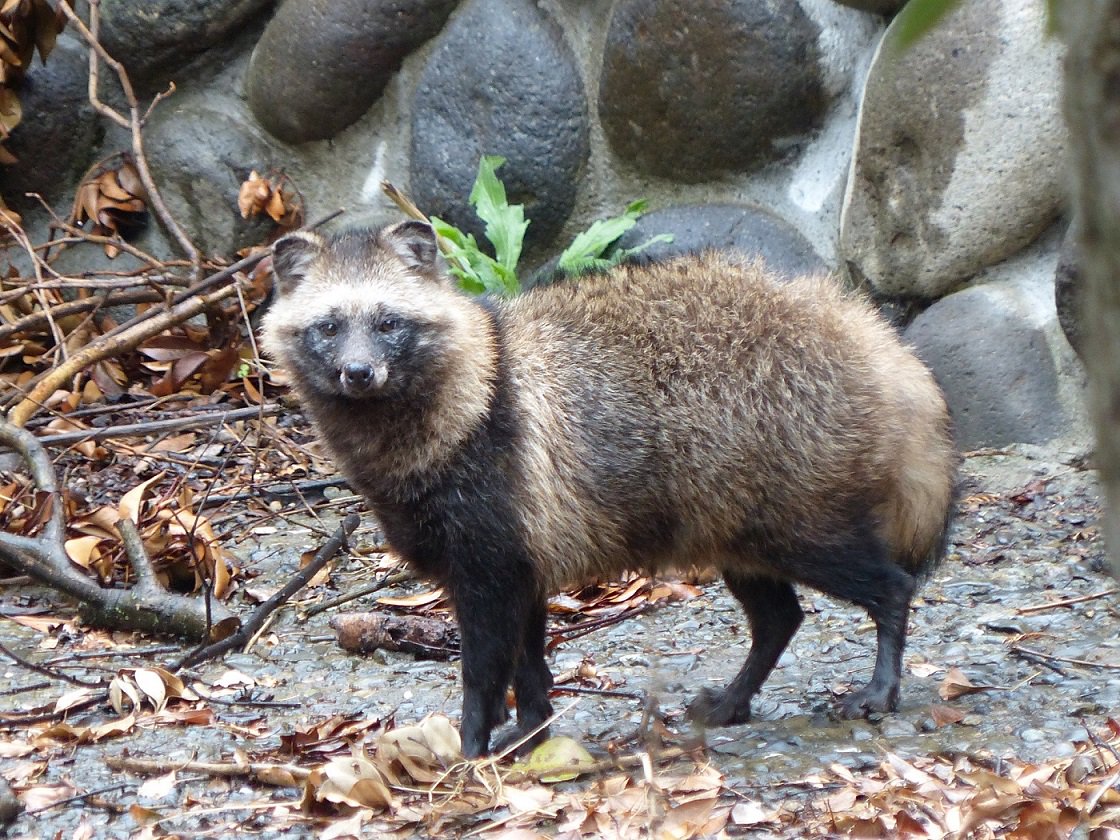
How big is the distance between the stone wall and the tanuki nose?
3255 millimetres

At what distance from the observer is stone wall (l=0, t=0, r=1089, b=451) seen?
6301 millimetres

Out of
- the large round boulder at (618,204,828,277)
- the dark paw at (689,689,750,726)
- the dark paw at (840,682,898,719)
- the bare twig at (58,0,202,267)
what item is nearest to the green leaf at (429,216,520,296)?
the large round boulder at (618,204,828,277)

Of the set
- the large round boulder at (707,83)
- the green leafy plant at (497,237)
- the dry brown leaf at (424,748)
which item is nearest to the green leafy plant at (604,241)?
the green leafy plant at (497,237)

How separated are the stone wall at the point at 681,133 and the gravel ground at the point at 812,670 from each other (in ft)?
2.88

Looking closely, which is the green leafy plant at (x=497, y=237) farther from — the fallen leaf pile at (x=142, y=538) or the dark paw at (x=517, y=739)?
the dark paw at (x=517, y=739)

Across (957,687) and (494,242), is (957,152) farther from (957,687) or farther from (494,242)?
(957,687)

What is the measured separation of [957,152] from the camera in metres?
6.27

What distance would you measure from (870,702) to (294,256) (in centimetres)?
249

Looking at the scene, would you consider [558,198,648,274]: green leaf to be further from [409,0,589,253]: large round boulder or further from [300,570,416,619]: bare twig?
[300,570,416,619]: bare twig

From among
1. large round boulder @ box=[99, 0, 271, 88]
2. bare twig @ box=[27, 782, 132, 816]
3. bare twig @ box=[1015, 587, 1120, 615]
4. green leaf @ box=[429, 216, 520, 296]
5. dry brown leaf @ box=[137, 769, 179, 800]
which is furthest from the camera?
large round boulder @ box=[99, 0, 271, 88]

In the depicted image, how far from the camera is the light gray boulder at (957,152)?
19.8 ft

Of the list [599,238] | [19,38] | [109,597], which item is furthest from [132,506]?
[19,38]

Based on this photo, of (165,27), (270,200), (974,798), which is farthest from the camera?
(270,200)

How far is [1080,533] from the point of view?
5.78 m
